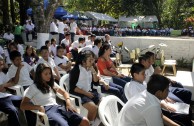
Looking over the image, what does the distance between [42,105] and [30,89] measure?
0.26m

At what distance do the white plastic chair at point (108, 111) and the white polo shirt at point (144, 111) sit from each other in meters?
0.48

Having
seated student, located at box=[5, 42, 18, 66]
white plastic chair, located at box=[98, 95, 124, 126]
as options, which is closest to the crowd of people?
white plastic chair, located at box=[98, 95, 124, 126]

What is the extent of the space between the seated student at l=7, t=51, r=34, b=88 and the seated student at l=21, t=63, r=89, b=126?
4.42ft

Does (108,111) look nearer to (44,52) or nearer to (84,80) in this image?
(84,80)

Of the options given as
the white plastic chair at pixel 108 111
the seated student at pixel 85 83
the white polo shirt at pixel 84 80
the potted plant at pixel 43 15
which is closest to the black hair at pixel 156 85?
the white plastic chair at pixel 108 111

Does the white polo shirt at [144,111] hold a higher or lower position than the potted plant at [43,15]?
lower

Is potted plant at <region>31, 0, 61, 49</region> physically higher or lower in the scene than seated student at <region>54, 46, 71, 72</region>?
higher

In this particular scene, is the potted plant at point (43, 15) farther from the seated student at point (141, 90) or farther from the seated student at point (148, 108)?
the seated student at point (148, 108)

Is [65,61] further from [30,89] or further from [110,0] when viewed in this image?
[110,0]

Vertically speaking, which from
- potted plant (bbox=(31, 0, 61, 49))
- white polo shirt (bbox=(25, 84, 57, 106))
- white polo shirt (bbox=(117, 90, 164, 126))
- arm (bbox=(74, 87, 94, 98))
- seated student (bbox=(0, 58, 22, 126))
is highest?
potted plant (bbox=(31, 0, 61, 49))

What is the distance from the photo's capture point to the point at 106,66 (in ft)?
20.7

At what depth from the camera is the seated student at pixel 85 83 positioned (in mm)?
4324

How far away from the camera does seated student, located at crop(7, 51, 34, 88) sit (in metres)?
5.09

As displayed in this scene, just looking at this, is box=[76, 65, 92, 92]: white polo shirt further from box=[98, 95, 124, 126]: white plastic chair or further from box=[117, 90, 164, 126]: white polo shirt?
box=[117, 90, 164, 126]: white polo shirt
